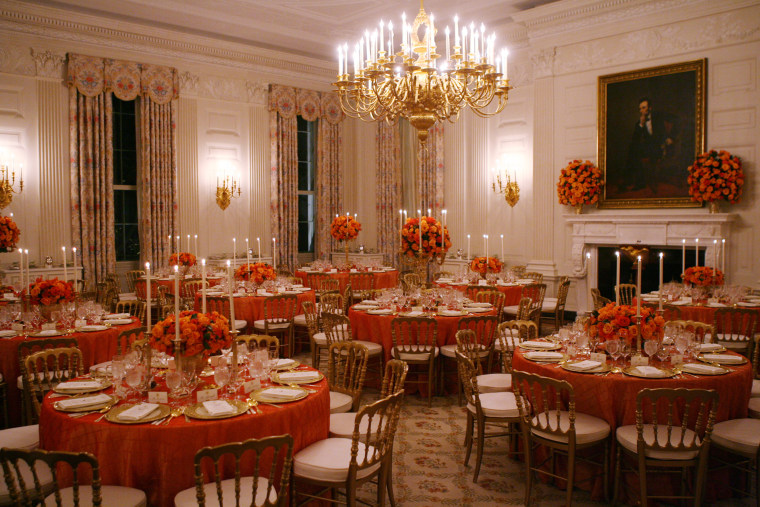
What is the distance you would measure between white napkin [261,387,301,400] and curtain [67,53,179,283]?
26.5ft

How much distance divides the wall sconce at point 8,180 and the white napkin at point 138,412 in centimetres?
782

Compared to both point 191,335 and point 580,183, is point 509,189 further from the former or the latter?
point 191,335

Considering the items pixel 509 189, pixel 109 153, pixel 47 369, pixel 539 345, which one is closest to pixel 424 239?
pixel 539 345

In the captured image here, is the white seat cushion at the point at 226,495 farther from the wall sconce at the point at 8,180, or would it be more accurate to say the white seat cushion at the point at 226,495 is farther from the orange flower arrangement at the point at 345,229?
the wall sconce at the point at 8,180

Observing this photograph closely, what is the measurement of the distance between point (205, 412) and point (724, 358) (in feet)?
11.8

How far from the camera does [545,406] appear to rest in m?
3.62

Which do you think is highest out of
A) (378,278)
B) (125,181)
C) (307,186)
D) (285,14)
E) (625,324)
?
(285,14)

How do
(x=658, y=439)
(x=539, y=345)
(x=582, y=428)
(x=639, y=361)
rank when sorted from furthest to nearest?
(x=539, y=345), (x=639, y=361), (x=582, y=428), (x=658, y=439)

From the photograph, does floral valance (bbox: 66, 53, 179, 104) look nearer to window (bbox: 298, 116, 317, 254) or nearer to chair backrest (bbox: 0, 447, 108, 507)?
window (bbox: 298, 116, 317, 254)

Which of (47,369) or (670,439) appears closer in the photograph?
(670,439)

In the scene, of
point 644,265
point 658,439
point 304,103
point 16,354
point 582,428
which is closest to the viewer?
point 658,439

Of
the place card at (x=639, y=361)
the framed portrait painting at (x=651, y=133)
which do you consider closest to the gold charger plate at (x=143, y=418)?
the place card at (x=639, y=361)

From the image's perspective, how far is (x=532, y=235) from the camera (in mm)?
10703

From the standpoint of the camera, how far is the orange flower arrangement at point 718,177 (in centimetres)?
800
